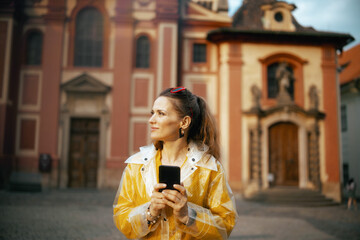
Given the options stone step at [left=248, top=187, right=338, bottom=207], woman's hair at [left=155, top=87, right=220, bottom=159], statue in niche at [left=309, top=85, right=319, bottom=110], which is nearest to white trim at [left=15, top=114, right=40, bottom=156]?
stone step at [left=248, top=187, right=338, bottom=207]

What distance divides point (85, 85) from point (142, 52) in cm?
320

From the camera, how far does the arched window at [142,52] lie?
15070mm

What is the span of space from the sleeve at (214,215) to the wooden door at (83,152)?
13204 millimetres

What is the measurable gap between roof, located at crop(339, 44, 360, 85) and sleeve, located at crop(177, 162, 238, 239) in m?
18.2

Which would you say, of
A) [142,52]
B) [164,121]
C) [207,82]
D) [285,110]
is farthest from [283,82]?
[164,121]

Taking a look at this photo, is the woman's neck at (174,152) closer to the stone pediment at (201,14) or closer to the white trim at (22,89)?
the white trim at (22,89)

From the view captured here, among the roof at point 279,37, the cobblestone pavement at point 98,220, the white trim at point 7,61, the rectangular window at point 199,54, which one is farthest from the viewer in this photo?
the rectangular window at point 199,54

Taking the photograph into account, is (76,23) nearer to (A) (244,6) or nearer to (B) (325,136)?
(A) (244,6)

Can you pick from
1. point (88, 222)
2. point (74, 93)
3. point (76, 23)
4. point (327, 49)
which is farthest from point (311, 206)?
point (76, 23)

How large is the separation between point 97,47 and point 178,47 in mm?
3971

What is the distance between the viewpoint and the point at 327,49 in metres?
15.2

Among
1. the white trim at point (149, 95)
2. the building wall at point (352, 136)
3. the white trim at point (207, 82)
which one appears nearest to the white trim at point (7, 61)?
the white trim at point (149, 95)

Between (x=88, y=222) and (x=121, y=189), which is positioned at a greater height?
(x=121, y=189)

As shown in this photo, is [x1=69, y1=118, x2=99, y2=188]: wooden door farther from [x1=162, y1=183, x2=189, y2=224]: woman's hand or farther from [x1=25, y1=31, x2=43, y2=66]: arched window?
[x1=162, y1=183, x2=189, y2=224]: woman's hand
